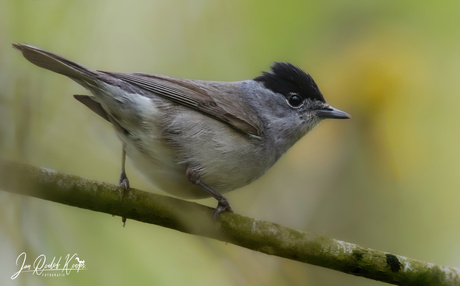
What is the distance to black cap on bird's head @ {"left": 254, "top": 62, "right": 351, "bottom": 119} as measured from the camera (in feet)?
16.7

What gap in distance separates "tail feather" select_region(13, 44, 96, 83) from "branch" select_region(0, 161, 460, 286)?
0.84 metres

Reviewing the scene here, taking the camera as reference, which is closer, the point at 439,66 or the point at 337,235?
the point at 337,235

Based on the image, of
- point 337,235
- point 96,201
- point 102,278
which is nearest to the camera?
point 96,201

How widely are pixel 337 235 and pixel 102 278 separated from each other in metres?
2.30

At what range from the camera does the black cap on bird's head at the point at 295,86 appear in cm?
510

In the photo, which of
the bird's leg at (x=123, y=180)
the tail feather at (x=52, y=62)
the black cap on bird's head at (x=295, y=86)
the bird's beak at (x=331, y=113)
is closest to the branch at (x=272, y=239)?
the bird's leg at (x=123, y=180)

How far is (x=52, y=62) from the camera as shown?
377 cm

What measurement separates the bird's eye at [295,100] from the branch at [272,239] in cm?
164

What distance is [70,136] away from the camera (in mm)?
3812

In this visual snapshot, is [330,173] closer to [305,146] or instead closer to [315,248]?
[305,146]

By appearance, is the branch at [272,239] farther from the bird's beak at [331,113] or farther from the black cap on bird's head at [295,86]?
the black cap on bird's head at [295,86]

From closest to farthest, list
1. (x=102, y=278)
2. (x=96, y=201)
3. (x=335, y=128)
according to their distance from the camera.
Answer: (x=96, y=201)
(x=102, y=278)
(x=335, y=128)

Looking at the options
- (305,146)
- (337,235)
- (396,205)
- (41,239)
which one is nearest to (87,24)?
(41,239)

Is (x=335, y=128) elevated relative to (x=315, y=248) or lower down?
elevated
